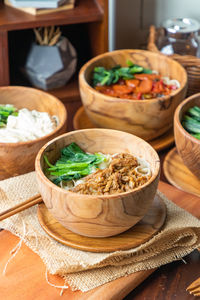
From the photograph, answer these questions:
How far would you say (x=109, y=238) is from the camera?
105 cm

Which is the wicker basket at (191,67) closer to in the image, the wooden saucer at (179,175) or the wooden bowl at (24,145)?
the wooden saucer at (179,175)

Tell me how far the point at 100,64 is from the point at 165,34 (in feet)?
0.87

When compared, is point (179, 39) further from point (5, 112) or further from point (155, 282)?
point (155, 282)

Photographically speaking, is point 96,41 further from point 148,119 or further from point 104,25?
point 148,119

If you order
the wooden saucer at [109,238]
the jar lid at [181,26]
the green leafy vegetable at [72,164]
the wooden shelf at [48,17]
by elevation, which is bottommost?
the wooden saucer at [109,238]

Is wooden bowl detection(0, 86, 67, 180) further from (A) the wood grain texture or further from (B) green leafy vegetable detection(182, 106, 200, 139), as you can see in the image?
(B) green leafy vegetable detection(182, 106, 200, 139)

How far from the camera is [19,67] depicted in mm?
1790

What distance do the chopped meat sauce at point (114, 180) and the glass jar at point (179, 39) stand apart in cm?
74

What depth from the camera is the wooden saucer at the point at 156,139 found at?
4.91ft

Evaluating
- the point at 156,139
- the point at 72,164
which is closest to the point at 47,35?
the point at 156,139

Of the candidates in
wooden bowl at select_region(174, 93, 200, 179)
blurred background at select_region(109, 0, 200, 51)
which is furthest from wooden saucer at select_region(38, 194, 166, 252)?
blurred background at select_region(109, 0, 200, 51)

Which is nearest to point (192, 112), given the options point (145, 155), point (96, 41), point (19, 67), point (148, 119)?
point (148, 119)

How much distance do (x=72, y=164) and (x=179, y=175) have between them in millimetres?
385

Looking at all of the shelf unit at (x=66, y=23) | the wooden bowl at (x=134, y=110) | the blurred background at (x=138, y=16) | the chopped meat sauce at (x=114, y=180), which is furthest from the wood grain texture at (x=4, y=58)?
the chopped meat sauce at (x=114, y=180)
